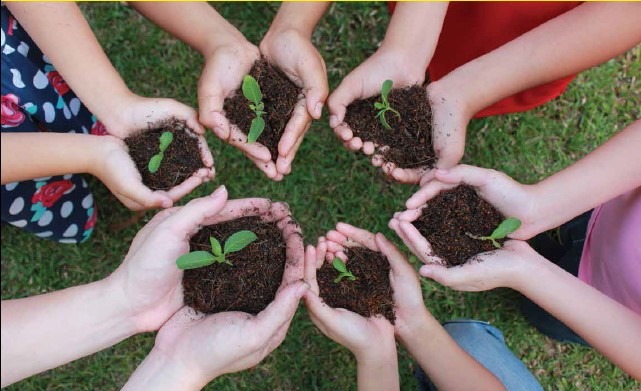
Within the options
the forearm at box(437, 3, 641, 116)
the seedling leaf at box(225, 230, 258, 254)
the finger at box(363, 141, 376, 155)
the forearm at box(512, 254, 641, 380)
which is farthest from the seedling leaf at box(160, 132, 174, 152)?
the forearm at box(512, 254, 641, 380)

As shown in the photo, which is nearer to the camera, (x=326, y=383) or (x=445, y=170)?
(x=445, y=170)

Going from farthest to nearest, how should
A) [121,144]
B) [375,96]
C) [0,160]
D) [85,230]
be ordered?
1. [85,230]
2. [375,96]
3. [121,144]
4. [0,160]

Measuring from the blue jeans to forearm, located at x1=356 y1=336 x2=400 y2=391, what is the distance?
383 millimetres

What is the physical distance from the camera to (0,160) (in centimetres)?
192

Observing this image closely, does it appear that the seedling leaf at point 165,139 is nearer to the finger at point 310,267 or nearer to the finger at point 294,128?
the finger at point 294,128

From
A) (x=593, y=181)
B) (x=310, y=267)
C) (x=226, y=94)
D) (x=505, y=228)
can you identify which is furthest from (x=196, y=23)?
(x=593, y=181)

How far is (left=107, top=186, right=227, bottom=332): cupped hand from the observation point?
6.37ft

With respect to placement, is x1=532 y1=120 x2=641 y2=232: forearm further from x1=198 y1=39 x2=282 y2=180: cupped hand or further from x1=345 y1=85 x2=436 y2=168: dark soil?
x1=198 y1=39 x2=282 y2=180: cupped hand

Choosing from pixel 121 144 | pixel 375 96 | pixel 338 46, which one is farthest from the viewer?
pixel 338 46

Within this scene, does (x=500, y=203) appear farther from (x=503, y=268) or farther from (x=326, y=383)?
(x=326, y=383)

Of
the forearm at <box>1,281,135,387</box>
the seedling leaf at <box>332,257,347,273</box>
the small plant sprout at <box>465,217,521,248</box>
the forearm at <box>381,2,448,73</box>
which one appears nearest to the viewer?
the forearm at <box>1,281,135,387</box>

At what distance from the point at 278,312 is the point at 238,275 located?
0.86 ft

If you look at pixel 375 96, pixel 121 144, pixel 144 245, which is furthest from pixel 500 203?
pixel 121 144

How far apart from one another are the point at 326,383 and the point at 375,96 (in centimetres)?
148
